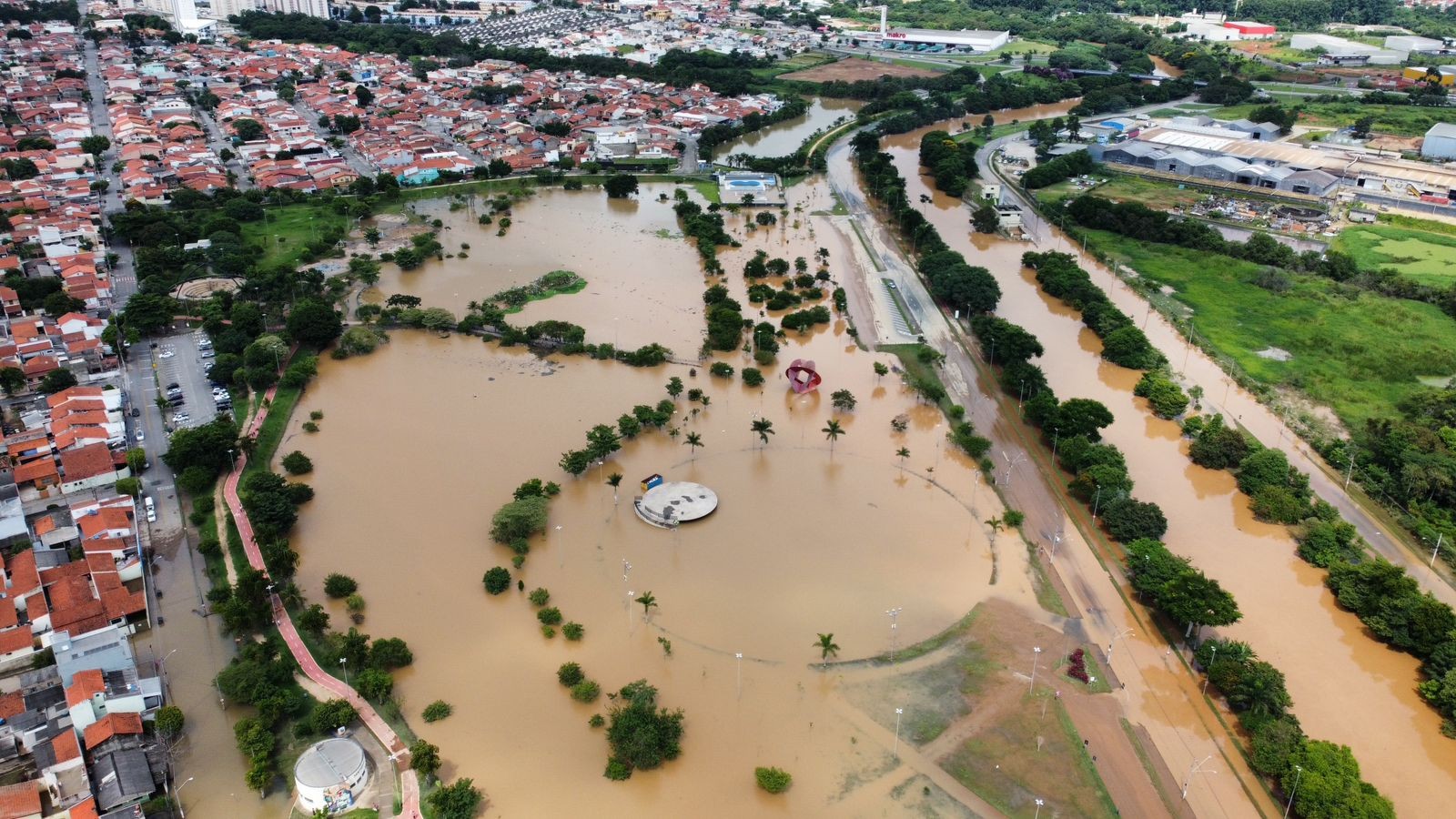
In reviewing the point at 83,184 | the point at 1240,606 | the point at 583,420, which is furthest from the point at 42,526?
the point at 83,184

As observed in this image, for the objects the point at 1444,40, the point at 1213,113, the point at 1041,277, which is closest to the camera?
the point at 1041,277

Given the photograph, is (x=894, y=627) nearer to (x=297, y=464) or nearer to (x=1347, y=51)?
(x=297, y=464)

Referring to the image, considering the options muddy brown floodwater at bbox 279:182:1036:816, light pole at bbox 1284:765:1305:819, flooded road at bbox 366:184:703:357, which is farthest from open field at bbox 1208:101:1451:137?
light pole at bbox 1284:765:1305:819

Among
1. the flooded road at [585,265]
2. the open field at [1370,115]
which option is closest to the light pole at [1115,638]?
the flooded road at [585,265]

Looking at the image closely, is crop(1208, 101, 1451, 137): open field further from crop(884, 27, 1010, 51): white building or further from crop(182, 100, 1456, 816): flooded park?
crop(182, 100, 1456, 816): flooded park

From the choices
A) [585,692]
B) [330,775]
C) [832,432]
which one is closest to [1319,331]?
[832,432]

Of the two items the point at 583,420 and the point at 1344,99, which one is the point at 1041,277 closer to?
the point at 583,420
